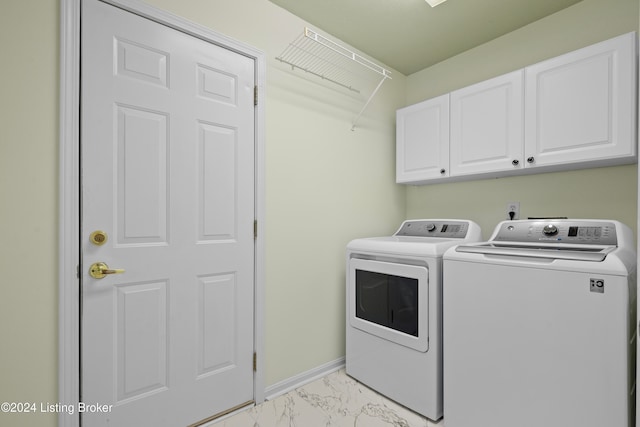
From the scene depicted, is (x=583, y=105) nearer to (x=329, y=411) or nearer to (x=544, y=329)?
(x=544, y=329)

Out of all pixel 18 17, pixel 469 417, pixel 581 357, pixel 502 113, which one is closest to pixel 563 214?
pixel 502 113

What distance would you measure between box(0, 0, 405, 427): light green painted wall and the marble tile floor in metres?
0.17

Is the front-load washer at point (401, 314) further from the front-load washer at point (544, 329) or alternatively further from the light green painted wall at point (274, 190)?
the light green painted wall at point (274, 190)

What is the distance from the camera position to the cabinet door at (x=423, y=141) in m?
2.27

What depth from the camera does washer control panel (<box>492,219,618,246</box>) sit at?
59.7 inches

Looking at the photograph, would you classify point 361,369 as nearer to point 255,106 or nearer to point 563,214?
point 563,214

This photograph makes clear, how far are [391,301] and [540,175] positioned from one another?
133 centimetres

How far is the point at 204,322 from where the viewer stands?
5.47ft

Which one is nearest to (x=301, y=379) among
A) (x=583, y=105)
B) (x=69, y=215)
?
(x=69, y=215)

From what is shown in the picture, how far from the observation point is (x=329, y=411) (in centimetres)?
178

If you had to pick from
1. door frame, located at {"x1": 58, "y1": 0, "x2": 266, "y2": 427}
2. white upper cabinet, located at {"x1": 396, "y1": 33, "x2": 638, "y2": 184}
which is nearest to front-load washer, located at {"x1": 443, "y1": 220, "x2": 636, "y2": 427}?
white upper cabinet, located at {"x1": 396, "y1": 33, "x2": 638, "y2": 184}

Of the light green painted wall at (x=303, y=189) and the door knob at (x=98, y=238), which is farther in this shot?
the light green painted wall at (x=303, y=189)

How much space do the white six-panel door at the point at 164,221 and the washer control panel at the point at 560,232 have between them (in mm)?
1560

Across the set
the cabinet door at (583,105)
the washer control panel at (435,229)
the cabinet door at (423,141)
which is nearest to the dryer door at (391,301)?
the washer control panel at (435,229)
